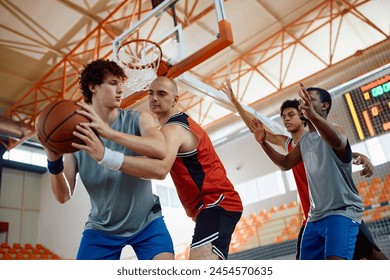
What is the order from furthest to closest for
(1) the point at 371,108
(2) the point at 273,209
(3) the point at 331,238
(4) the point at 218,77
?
(2) the point at 273,209 → (4) the point at 218,77 → (1) the point at 371,108 → (3) the point at 331,238

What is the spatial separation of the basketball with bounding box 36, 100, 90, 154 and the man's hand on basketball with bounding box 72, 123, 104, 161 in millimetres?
85

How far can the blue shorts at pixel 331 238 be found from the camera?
87.7 inches

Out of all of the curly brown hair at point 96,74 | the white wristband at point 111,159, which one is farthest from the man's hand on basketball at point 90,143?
the curly brown hair at point 96,74

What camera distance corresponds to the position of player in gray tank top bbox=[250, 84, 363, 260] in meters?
2.24

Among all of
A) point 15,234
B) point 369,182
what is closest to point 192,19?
point 369,182

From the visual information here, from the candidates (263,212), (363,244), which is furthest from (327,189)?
(263,212)

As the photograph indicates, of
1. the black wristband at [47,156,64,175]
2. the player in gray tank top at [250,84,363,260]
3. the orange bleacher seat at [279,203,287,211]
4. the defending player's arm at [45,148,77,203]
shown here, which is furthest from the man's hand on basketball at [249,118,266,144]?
the orange bleacher seat at [279,203,287,211]

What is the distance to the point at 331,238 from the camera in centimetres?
227

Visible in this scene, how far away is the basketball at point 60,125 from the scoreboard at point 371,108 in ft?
23.8

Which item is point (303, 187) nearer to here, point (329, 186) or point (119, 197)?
point (329, 186)

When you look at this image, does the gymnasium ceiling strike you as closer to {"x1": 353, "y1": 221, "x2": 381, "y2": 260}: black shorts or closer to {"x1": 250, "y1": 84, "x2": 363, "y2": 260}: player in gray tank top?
{"x1": 250, "y1": 84, "x2": 363, "y2": 260}: player in gray tank top

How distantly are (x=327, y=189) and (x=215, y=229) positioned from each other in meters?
0.86

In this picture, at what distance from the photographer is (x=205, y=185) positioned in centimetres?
224
